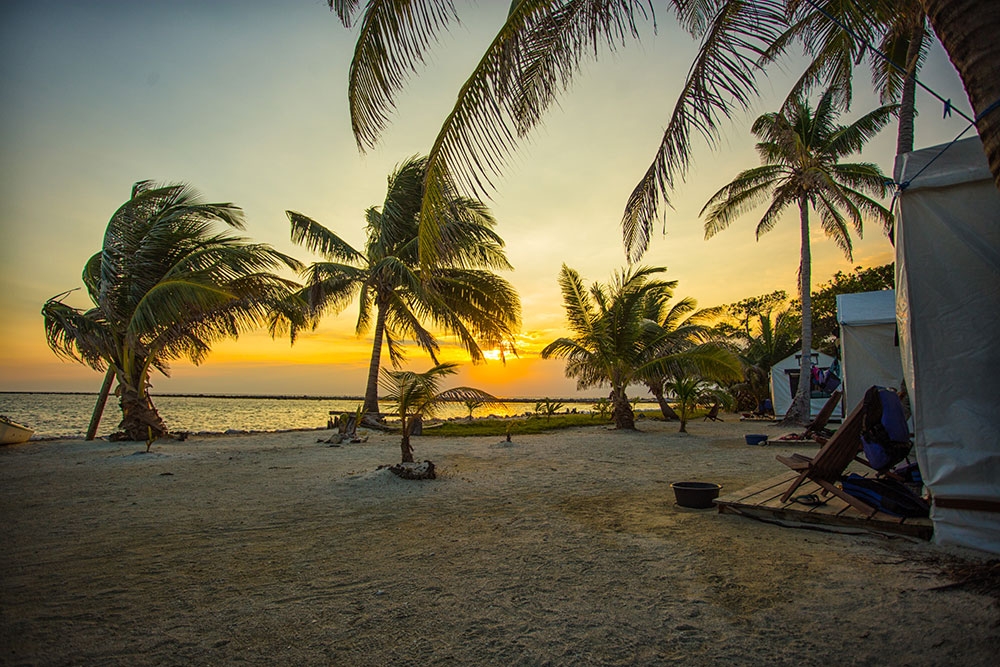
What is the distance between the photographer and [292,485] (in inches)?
253

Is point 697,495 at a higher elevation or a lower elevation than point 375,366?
lower

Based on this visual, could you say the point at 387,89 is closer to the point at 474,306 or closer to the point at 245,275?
the point at 245,275

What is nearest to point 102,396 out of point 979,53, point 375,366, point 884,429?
point 375,366

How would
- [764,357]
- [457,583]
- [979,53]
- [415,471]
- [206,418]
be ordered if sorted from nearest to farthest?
1. [979,53]
2. [457,583]
3. [415,471]
4. [764,357]
5. [206,418]

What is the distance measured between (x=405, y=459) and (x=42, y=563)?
4082mm

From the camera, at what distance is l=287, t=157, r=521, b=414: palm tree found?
14.9 metres

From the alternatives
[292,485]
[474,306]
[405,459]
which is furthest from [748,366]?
[292,485]

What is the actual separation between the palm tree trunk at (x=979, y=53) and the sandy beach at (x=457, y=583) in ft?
7.44

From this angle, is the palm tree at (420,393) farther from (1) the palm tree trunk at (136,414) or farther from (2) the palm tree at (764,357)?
(2) the palm tree at (764,357)

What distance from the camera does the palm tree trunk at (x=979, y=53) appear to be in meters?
2.08

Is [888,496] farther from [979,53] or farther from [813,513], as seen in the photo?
[979,53]

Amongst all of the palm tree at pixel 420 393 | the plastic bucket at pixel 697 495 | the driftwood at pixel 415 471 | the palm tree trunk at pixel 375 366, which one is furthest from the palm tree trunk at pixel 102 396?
the plastic bucket at pixel 697 495

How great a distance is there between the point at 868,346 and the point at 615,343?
587 cm

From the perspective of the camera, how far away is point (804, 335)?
15.2 m
